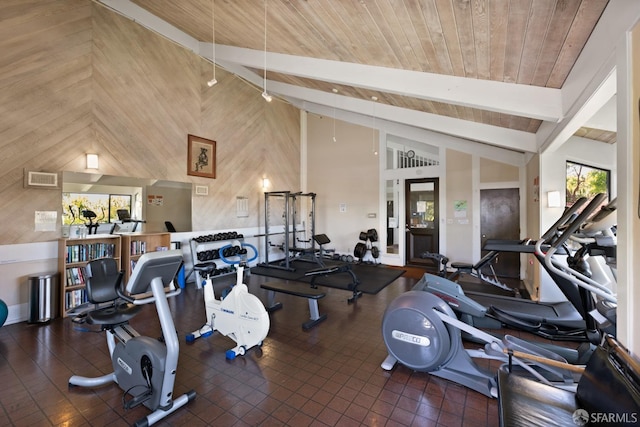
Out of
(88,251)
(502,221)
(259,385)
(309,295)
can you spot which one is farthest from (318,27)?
(502,221)

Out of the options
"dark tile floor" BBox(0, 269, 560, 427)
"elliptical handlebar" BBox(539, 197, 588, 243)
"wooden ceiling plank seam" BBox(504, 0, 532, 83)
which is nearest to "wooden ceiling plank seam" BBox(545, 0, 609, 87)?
"wooden ceiling plank seam" BBox(504, 0, 532, 83)

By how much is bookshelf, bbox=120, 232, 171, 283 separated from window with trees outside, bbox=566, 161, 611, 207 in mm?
7016

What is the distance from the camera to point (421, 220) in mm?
7273

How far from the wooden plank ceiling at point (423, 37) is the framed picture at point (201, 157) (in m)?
1.99

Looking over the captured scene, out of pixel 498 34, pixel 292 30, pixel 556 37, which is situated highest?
pixel 292 30

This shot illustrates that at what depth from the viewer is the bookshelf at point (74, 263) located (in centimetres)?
394

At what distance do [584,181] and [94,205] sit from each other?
810 centimetres

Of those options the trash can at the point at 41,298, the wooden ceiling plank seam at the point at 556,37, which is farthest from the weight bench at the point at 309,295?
the wooden ceiling plank seam at the point at 556,37

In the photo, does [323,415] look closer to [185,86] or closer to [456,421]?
[456,421]

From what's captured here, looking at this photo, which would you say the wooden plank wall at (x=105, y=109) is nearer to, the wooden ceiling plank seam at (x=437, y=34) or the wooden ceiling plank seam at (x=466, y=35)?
the wooden ceiling plank seam at (x=437, y=34)

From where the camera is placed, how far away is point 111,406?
6.97 ft

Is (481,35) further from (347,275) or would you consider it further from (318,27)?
(347,275)

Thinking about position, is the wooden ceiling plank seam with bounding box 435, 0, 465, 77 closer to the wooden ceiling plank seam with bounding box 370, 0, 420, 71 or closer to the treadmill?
the wooden ceiling plank seam with bounding box 370, 0, 420, 71

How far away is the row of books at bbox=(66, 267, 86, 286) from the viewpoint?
4.02 metres
